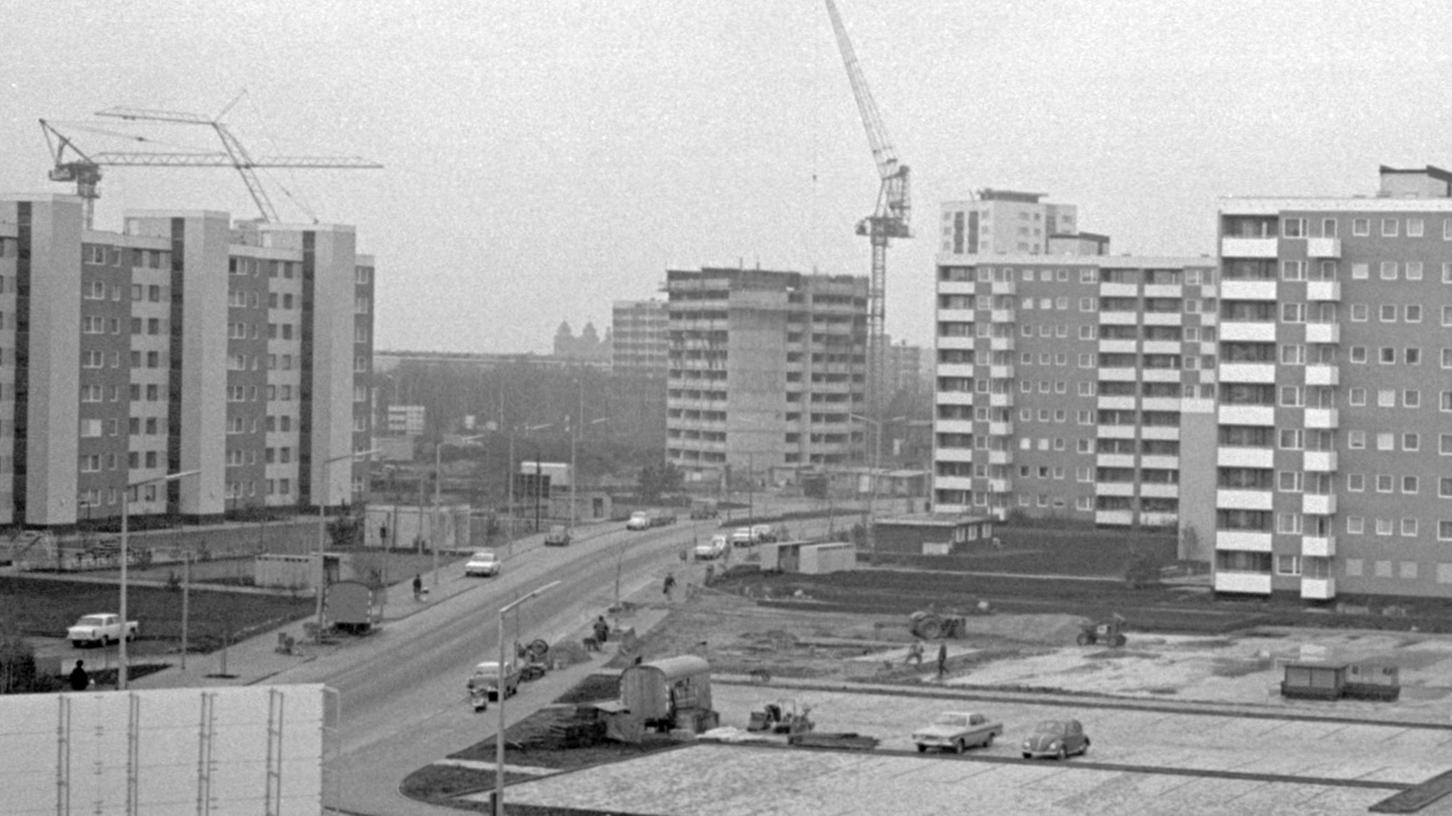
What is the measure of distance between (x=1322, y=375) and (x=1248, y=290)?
4.86m

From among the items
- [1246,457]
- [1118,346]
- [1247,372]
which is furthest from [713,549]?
[1118,346]

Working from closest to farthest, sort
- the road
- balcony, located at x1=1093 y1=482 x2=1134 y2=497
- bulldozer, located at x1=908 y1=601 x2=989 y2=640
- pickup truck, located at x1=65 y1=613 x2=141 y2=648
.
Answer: the road → pickup truck, located at x1=65 y1=613 x2=141 y2=648 → bulldozer, located at x1=908 y1=601 x2=989 y2=640 → balcony, located at x1=1093 y1=482 x2=1134 y2=497

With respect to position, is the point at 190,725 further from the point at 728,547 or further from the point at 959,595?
the point at 728,547

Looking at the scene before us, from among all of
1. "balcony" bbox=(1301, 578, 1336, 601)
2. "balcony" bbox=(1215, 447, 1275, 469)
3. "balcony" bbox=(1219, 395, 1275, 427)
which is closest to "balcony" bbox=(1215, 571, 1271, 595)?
"balcony" bbox=(1301, 578, 1336, 601)

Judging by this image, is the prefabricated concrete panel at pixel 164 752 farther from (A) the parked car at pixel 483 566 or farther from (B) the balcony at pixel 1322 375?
(B) the balcony at pixel 1322 375

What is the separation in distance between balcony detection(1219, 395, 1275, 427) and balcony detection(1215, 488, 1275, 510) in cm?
294

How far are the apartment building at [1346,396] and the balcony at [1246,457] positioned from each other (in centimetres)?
6

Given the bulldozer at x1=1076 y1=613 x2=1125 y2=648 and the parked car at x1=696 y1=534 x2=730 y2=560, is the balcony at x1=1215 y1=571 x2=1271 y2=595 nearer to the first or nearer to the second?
the bulldozer at x1=1076 y1=613 x2=1125 y2=648

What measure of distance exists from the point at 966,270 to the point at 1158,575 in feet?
144

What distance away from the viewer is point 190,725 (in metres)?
38.3

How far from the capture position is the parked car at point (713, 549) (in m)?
113

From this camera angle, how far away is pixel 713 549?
114m

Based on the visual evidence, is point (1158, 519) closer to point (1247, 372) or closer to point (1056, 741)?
point (1247, 372)

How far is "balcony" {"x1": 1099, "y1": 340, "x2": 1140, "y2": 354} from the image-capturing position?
148 m
